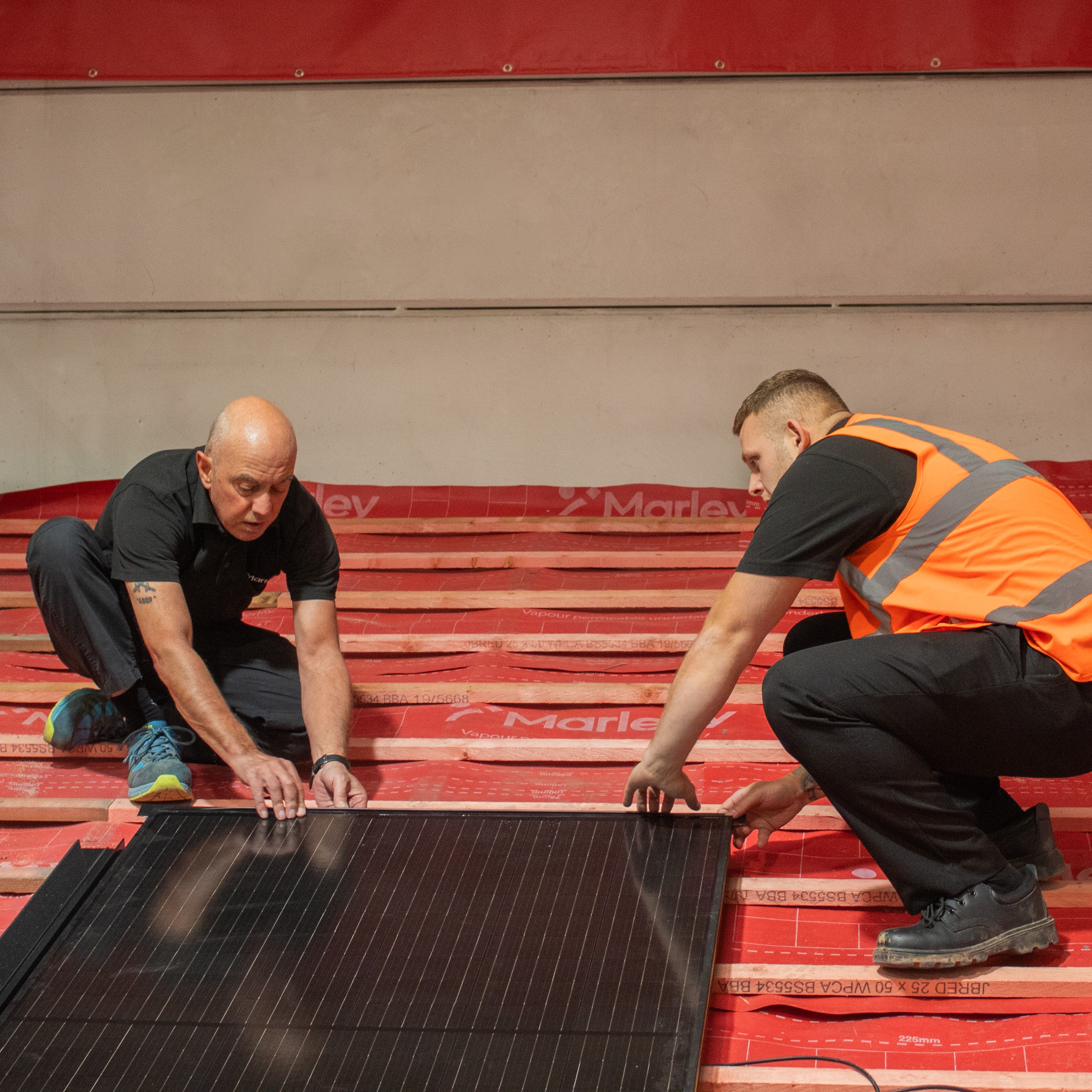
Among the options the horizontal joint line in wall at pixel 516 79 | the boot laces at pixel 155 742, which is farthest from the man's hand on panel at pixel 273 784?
the horizontal joint line in wall at pixel 516 79

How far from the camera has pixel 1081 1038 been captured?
214 centimetres

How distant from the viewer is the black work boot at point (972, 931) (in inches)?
88.2

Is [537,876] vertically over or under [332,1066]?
over

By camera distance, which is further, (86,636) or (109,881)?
(86,636)

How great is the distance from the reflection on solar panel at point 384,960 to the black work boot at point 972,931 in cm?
36

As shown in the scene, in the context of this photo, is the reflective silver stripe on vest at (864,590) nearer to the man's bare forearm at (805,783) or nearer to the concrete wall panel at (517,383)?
the man's bare forearm at (805,783)

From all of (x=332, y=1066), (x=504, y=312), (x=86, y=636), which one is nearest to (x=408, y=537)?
(x=504, y=312)

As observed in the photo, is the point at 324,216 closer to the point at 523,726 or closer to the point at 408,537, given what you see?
the point at 408,537

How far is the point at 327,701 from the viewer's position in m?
3.09

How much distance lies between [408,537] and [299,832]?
99.4 inches

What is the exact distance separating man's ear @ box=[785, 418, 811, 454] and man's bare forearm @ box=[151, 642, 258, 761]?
143 centimetres

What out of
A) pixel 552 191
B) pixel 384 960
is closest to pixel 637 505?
pixel 552 191

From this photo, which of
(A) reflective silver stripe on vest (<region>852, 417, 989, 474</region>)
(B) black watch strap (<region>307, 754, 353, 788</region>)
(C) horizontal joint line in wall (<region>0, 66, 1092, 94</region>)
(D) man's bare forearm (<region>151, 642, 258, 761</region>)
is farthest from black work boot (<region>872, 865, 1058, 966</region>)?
(C) horizontal joint line in wall (<region>0, 66, 1092, 94</region>)

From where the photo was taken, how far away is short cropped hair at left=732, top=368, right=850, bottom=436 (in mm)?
2607
